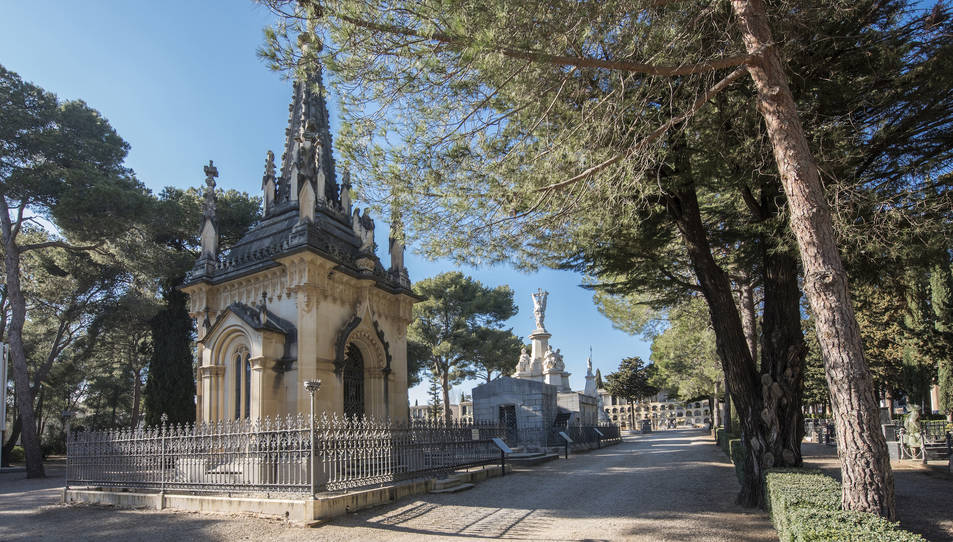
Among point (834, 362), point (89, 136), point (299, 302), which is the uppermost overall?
point (89, 136)

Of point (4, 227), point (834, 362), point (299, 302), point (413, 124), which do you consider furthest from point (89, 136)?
point (834, 362)

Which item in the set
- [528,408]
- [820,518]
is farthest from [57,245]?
[820,518]

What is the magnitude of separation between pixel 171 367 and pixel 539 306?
2053 centimetres

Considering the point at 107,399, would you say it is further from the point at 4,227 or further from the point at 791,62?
the point at 791,62

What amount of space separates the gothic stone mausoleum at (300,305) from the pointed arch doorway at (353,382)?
0.08 feet

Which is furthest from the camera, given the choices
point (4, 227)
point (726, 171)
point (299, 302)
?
point (4, 227)

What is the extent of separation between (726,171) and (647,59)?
7.07 ft

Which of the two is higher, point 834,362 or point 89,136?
point 89,136

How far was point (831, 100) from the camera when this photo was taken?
7.50 metres

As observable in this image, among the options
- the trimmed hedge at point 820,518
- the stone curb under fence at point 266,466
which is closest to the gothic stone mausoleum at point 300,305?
the stone curb under fence at point 266,466

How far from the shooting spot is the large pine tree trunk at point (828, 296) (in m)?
5.01

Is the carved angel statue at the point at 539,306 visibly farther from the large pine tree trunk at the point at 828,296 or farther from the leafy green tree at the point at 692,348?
the large pine tree trunk at the point at 828,296

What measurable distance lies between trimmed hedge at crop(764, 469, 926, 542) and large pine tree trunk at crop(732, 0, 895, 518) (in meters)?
0.37

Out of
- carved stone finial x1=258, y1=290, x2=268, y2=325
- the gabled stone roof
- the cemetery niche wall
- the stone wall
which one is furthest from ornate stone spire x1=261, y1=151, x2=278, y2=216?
the stone wall
